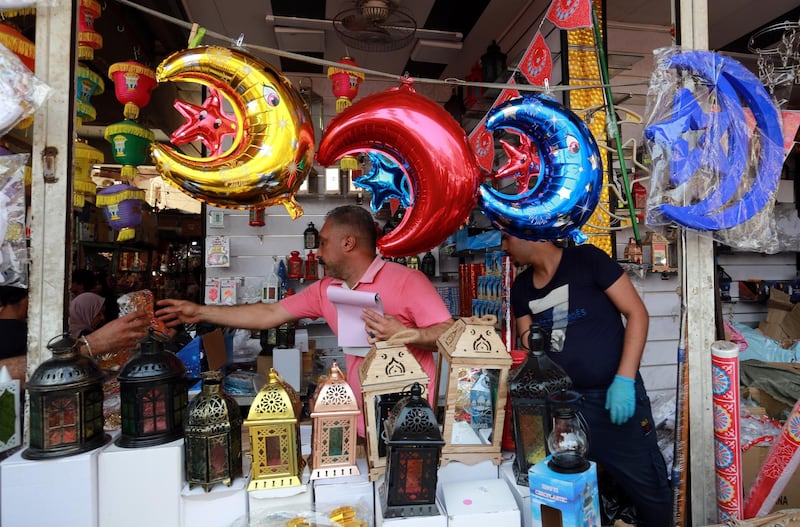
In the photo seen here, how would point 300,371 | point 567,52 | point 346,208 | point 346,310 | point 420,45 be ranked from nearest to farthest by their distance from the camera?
1. point 346,310
2. point 346,208
3. point 567,52
4. point 300,371
5. point 420,45

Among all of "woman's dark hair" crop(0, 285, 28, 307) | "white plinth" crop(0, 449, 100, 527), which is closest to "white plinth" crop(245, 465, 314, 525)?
"white plinth" crop(0, 449, 100, 527)

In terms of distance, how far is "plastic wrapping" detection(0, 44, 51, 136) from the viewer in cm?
120

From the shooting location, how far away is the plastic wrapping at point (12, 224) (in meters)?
1.28

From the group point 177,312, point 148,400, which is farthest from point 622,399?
point 177,312

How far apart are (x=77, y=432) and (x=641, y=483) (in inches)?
79.4

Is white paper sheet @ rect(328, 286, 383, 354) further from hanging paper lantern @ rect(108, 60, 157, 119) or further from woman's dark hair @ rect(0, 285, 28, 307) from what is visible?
hanging paper lantern @ rect(108, 60, 157, 119)

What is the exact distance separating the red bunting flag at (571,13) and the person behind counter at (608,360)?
1.17 m

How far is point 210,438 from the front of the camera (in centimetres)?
114

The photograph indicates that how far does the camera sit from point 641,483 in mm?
1908

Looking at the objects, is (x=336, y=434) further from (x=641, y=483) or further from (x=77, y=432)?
(x=641, y=483)

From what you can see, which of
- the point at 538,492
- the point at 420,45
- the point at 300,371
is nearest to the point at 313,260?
the point at 300,371

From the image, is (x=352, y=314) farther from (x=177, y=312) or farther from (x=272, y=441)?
(x=177, y=312)

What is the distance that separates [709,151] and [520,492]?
1.17m

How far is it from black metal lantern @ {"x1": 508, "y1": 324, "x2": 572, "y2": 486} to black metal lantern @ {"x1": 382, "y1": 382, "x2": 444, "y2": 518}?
26 centimetres
